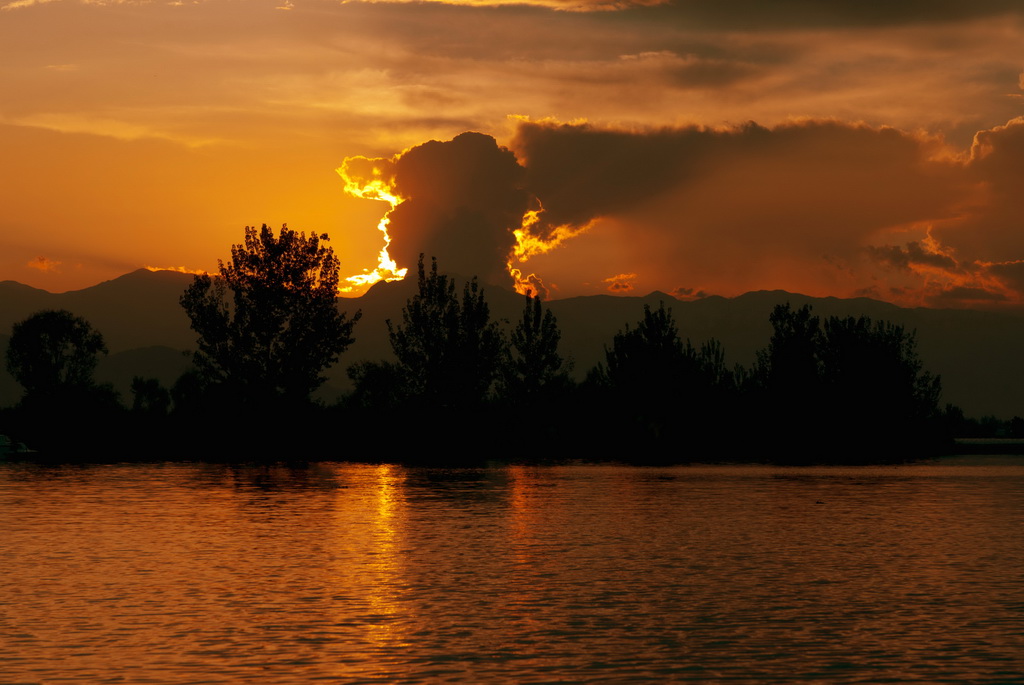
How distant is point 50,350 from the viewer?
135 m

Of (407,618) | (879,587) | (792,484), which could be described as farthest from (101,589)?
(792,484)

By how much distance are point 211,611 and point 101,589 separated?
408cm

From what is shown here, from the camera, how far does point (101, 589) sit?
83.0 feet

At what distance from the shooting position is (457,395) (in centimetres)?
12006

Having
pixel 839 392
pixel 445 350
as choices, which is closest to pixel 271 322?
pixel 445 350

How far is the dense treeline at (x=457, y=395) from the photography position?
107 m

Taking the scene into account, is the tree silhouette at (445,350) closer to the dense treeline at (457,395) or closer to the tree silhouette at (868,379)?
the dense treeline at (457,395)

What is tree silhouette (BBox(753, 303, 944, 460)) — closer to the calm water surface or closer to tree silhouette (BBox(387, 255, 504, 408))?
tree silhouette (BBox(387, 255, 504, 408))

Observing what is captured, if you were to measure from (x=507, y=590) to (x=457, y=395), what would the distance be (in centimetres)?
9442

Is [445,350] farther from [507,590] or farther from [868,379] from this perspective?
[507,590]

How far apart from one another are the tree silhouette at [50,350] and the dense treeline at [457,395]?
0.61 ft

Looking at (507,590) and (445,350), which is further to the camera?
(445,350)

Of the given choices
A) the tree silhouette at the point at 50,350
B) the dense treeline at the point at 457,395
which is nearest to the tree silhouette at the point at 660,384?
the dense treeline at the point at 457,395

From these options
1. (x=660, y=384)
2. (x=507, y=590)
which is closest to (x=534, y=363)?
(x=660, y=384)
